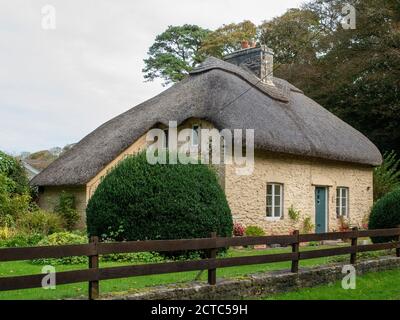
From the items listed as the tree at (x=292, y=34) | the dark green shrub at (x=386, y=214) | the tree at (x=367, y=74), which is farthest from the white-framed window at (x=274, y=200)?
the tree at (x=292, y=34)

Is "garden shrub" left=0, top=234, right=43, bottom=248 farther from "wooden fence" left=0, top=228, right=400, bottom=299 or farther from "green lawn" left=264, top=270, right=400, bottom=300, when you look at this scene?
"green lawn" left=264, top=270, right=400, bottom=300

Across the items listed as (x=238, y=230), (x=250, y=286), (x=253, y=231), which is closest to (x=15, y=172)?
(x=238, y=230)

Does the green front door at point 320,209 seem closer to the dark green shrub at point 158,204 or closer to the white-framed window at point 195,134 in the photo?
the white-framed window at point 195,134

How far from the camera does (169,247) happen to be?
25.0ft

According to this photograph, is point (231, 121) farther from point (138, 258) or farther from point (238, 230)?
point (138, 258)

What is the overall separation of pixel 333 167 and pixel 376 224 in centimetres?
651

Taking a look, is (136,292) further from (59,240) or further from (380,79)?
(380,79)

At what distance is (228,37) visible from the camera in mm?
39969

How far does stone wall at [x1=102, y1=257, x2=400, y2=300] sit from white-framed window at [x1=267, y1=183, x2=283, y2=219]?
7.61m

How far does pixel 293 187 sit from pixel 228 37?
2319cm

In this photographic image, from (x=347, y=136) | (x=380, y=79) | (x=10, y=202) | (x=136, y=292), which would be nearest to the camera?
(x=136, y=292)

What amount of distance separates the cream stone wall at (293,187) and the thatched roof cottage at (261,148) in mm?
34
